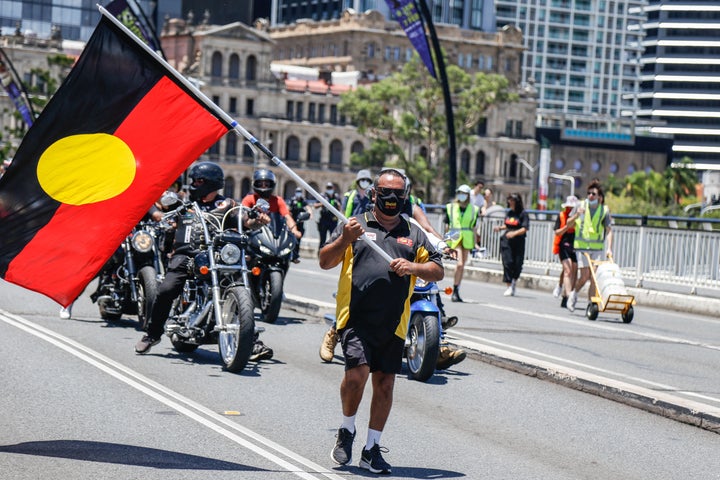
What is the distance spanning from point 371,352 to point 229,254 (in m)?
4.23

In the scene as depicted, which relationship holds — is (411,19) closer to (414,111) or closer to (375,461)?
(375,461)

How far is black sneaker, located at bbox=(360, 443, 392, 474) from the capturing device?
8523 millimetres

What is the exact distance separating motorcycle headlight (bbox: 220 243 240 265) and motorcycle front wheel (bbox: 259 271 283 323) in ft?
13.2

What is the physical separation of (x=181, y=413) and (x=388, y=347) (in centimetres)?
222

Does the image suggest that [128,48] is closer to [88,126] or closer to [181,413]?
[88,126]

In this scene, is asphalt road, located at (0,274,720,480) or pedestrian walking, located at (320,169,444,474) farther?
asphalt road, located at (0,274,720,480)

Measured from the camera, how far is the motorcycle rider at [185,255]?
512 inches

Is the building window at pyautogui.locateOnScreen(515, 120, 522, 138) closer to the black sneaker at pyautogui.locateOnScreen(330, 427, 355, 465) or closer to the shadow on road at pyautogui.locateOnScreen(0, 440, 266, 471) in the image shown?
the shadow on road at pyautogui.locateOnScreen(0, 440, 266, 471)

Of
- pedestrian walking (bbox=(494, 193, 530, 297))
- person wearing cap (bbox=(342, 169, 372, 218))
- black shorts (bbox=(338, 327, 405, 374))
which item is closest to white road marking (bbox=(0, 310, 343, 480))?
black shorts (bbox=(338, 327, 405, 374))

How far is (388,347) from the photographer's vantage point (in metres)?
8.62

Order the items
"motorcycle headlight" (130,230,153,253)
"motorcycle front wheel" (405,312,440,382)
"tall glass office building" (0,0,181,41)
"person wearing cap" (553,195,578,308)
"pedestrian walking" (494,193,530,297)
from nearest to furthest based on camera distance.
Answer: "motorcycle front wheel" (405,312,440,382) < "motorcycle headlight" (130,230,153,253) < "person wearing cap" (553,195,578,308) < "pedestrian walking" (494,193,530,297) < "tall glass office building" (0,0,181,41)

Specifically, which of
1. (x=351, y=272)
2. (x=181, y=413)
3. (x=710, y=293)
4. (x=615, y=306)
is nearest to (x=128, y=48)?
(x=351, y=272)

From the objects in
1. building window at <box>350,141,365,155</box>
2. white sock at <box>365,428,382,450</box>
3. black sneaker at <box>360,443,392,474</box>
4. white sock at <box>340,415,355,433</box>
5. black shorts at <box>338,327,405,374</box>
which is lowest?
black sneaker at <box>360,443,392,474</box>

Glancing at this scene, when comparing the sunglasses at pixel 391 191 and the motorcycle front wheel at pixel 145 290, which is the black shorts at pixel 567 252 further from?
the sunglasses at pixel 391 191
